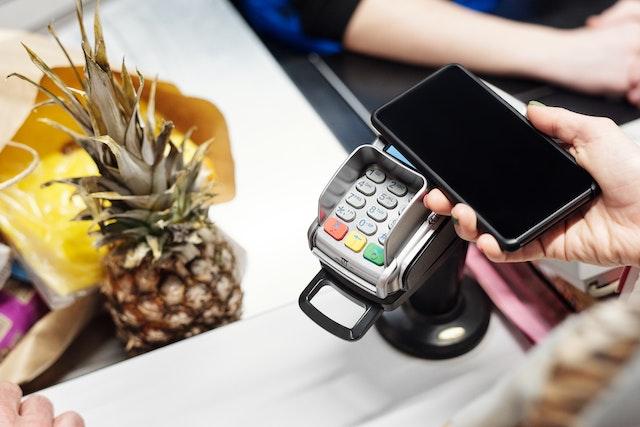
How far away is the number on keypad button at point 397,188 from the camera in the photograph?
26.5 inches

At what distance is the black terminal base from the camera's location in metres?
0.79

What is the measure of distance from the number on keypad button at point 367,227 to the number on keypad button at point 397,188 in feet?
0.13

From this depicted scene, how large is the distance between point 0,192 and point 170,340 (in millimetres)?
286

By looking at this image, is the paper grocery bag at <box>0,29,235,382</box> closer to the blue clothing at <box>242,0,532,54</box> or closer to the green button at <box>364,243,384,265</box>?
the green button at <box>364,243,384,265</box>

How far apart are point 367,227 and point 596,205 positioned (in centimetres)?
25

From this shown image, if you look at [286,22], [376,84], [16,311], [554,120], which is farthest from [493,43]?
[16,311]

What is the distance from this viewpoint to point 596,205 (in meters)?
0.71

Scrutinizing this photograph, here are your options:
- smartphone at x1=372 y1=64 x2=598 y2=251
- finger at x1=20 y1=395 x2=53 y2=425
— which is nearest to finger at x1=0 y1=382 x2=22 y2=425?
finger at x1=20 y1=395 x2=53 y2=425

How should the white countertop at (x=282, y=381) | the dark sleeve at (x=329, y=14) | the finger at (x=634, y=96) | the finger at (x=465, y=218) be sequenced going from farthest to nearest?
the dark sleeve at (x=329, y=14) → the finger at (x=634, y=96) → the white countertop at (x=282, y=381) → the finger at (x=465, y=218)

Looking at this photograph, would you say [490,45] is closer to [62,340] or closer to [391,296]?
[391,296]

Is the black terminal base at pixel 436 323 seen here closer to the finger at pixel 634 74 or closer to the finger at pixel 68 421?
the finger at pixel 68 421

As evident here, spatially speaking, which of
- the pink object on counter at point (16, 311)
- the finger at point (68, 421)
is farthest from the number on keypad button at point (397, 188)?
the pink object on counter at point (16, 311)

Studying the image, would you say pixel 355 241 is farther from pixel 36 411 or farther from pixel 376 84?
pixel 376 84

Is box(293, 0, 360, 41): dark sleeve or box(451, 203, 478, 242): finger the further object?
box(293, 0, 360, 41): dark sleeve
